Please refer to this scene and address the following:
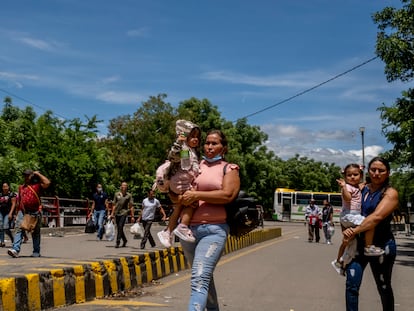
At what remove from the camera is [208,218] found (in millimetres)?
4578

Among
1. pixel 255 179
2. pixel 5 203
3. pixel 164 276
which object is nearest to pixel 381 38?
pixel 164 276

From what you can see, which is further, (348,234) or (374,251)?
(348,234)

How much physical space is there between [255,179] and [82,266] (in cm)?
5564

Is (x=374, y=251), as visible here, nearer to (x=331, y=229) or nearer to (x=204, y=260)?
(x=204, y=260)

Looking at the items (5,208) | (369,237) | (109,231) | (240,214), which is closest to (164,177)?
(240,214)

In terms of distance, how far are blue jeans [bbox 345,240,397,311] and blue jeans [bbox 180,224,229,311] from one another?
4.18 feet

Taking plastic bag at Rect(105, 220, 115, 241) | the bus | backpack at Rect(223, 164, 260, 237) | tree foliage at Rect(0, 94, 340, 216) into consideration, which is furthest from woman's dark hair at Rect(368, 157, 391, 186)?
the bus

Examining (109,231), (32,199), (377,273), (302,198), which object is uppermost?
(32,199)

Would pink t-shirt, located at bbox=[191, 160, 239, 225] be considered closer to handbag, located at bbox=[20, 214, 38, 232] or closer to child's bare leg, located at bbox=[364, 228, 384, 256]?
child's bare leg, located at bbox=[364, 228, 384, 256]

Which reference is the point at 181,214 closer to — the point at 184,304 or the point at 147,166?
the point at 184,304

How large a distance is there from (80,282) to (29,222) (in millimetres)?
3716

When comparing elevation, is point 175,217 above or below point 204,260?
above

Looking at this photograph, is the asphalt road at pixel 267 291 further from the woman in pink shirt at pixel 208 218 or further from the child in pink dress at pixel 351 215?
the woman in pink shirt at pixel 208 218

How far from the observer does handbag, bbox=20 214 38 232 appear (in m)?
10.7
